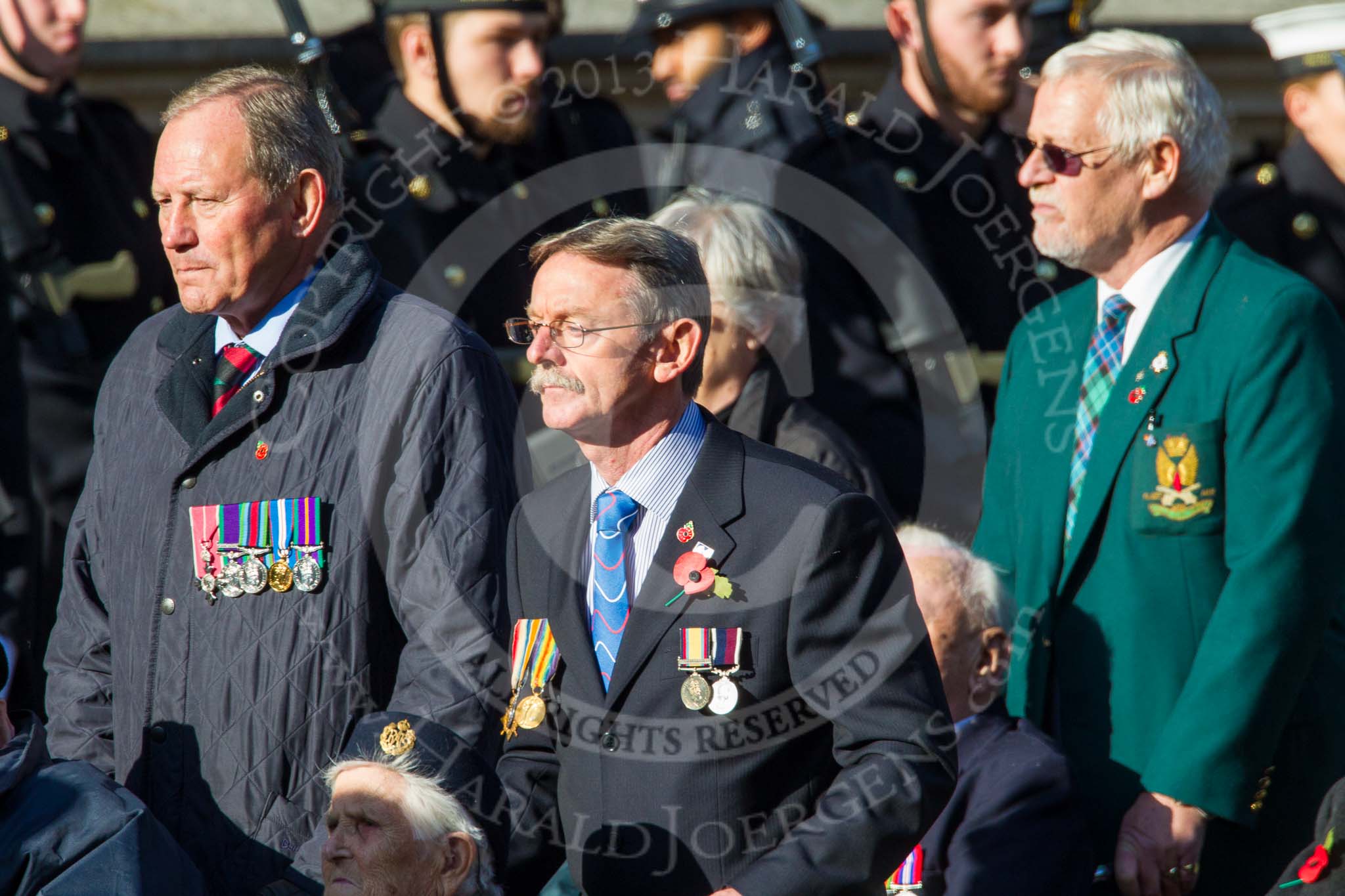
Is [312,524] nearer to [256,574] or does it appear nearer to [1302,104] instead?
[256,574]

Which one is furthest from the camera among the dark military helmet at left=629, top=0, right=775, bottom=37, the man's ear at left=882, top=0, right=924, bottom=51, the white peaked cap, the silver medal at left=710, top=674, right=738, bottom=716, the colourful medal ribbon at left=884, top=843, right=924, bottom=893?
the white peaked cap

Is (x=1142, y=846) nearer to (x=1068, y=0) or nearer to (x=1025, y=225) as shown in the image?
(x=1025, y=225)

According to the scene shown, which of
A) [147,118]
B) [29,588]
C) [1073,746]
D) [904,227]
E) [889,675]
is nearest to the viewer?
[889,675]

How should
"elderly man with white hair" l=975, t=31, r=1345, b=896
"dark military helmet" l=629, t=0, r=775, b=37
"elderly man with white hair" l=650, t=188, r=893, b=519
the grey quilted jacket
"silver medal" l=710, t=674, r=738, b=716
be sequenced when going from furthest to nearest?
"dark military helmet" l=629, t=0, r=775, b=37 < "elderly man with white hair" l=650, t=188, r=893, b=519 < "elderly man with white hair" l=975, t=31, r=1345, b=896 < the grey quilted jacket < "silver medal" l=710, t=674, r=738, b=716

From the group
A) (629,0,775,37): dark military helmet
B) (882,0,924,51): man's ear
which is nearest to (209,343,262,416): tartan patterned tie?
(629,0,775,37): dark military helmet

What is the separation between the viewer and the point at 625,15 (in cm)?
722

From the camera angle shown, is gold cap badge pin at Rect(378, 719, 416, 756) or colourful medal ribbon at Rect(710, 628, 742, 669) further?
gold cap badge pin at Rect(378, 719, 416, 756)

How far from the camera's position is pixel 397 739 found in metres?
3.25

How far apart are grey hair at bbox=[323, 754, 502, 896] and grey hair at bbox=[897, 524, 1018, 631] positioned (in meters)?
1.13

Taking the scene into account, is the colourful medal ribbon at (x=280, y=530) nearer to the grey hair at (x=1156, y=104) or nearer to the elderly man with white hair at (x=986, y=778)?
the elderly man with white hair at (x=986, y=778)

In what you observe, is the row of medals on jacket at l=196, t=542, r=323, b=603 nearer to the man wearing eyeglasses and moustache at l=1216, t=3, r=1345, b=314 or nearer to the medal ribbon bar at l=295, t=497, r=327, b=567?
the medal ribbon bar at l=295, t=497, r=327, b=567

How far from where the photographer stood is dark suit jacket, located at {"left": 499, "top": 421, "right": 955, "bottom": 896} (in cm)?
288

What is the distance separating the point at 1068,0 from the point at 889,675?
11.3ft

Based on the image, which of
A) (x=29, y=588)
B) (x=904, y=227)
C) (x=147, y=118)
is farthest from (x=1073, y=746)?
(x=147, y=118)
